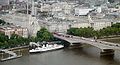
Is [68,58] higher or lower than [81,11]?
lower

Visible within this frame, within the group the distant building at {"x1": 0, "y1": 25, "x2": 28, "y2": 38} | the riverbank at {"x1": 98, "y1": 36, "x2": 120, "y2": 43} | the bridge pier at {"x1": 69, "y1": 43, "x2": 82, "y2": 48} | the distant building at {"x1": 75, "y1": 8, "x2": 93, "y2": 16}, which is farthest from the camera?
the distant building at {"x1": 75, "y1": 8, "x2": 93, "y2": 16}

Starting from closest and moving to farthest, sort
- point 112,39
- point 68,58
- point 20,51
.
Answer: point 68,58, point 20,51, point 112,39

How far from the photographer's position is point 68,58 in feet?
43.7

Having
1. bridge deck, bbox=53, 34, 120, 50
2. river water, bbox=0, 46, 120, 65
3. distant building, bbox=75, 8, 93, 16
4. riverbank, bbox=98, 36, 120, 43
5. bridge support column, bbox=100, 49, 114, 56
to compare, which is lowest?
river water, bbox=0, 46, 120, 65

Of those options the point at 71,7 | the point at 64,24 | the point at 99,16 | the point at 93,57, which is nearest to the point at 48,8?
the point at 71,7

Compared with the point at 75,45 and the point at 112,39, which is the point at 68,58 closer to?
the point at 75,45

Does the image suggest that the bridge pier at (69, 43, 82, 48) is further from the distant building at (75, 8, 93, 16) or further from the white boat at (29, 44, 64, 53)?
the distant building at (75, 8, 93, 16)

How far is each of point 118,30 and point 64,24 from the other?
2.86 meters

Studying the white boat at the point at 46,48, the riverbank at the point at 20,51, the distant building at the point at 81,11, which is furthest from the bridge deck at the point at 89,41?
the distant building at the point at 81,11

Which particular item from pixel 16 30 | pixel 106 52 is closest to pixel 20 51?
pixel 16 30

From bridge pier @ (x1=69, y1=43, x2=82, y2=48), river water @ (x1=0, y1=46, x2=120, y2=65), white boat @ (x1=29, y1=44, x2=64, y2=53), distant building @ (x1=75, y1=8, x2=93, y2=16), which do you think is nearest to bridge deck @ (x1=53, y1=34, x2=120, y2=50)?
bridge pier @ (x1=69, y1=43, x2=82, y2=48)

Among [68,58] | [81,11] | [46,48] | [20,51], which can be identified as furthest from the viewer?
[81,11]

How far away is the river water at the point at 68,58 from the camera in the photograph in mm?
12526

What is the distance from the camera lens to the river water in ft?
41.1
